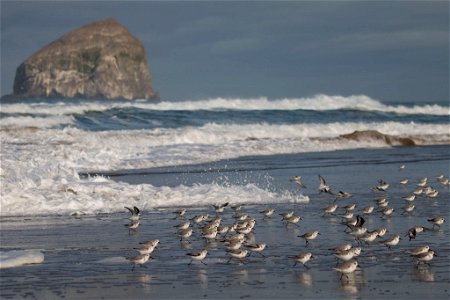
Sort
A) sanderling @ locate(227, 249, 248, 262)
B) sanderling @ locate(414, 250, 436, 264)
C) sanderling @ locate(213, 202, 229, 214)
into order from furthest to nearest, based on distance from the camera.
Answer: sanderling @ locate(213, 202, 229, 214)
sanderling @ locate(227, 249, 248, 262)
sanderling @ locate(414, 250, 436, 264)

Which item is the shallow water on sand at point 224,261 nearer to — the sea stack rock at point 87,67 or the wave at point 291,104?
the wave at point 291,104

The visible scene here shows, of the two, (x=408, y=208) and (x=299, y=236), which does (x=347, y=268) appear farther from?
(x=408, y=208)

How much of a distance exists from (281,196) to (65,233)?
6.35m

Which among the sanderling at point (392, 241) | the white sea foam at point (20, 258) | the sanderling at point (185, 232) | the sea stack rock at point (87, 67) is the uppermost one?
the sea stack rock at point (87, 67)

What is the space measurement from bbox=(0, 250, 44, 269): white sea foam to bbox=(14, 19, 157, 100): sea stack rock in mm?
114754

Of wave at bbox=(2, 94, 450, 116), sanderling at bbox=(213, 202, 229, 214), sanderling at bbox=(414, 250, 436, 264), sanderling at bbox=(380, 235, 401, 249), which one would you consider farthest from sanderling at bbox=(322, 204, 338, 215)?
wave at bbox=(2, 94, 450, 116)

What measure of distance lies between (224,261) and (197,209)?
6.18 meters

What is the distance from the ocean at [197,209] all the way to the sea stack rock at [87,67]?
84383mm

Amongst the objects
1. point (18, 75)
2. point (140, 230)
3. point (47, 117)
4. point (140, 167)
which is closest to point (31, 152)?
point (140, 167)

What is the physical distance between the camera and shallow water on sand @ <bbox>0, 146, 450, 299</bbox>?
10.3 m

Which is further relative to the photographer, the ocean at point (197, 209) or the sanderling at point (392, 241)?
the sanderling at point (392, 241)

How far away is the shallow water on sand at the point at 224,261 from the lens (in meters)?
10.3

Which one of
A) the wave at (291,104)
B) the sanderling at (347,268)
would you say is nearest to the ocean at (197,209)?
the sanderling at (347,268)

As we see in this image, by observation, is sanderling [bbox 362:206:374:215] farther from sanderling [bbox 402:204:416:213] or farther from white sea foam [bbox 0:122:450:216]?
white sea foam [bbox 0:122:450:216]
